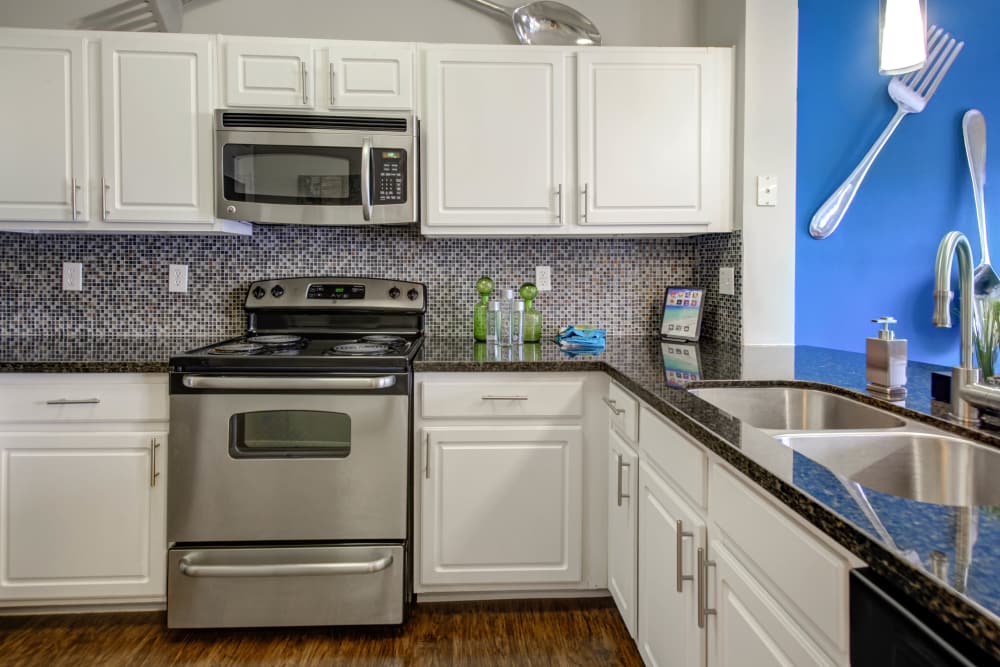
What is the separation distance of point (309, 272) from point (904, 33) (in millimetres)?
2115

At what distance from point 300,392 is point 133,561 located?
0.76 metres

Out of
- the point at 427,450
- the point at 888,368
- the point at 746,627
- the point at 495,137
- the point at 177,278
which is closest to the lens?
the point at 746,627

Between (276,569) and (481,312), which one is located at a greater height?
(481,312)

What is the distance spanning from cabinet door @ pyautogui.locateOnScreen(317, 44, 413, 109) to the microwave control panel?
18 centimetres

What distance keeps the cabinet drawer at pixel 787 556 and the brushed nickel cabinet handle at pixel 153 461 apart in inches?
65.3

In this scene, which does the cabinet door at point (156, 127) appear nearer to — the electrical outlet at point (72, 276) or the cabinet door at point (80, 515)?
the electrical outlet at point (72, 276)

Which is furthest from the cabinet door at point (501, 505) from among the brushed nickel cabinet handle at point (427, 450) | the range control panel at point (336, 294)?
the range control panel at point (336, 294)

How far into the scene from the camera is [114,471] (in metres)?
2.11

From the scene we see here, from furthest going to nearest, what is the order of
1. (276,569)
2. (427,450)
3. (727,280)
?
(727,280) < (427,450) < (276,569)

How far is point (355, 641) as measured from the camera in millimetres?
2074

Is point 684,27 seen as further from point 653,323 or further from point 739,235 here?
point 653,323

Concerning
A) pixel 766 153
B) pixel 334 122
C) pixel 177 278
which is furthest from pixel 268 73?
pixel 766 153

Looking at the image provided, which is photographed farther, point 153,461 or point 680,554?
point 153,461

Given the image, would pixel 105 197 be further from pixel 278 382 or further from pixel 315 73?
pixel 278 382
